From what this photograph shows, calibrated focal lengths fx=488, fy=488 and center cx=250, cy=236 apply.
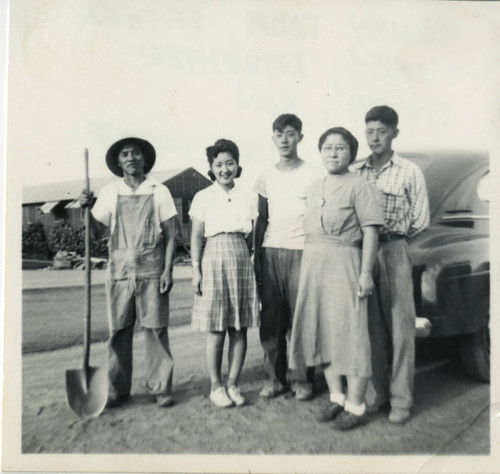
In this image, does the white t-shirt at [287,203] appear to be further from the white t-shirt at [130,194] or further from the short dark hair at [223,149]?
the white t-shirt at [130,194]

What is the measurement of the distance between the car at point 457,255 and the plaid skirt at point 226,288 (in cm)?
106

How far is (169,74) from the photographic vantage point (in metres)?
3.38

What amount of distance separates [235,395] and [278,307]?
2.08ft

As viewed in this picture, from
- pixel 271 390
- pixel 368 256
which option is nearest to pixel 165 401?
pixel 271 390

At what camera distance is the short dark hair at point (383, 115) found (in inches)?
127

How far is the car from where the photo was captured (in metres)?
3.09

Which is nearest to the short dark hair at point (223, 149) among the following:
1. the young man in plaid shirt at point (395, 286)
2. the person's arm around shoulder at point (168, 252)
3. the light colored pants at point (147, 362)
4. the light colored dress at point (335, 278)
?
the person's arm around shoulder at point (168, 252)

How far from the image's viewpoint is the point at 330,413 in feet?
10.1

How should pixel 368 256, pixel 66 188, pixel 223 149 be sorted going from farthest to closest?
pixel 66 188
pixel 223 149
pixel 368 256

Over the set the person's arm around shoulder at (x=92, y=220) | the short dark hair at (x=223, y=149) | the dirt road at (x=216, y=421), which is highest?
the short dark hair at (x=223, y=149)

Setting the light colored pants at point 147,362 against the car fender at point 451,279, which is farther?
the light colored pants at point 147,362

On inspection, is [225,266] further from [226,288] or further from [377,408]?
[377,408]

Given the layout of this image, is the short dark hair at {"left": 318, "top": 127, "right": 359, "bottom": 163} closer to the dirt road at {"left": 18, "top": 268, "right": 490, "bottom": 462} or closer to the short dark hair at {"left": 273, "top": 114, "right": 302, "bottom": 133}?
the short dark hair at {"left": 273, "top": 114, "right": 302, "bottom": 133}

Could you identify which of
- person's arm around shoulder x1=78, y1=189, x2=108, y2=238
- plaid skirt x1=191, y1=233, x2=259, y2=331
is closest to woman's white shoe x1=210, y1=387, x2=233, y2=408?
plaid skirt x1=191, y1=233, x2=259, y2=331
